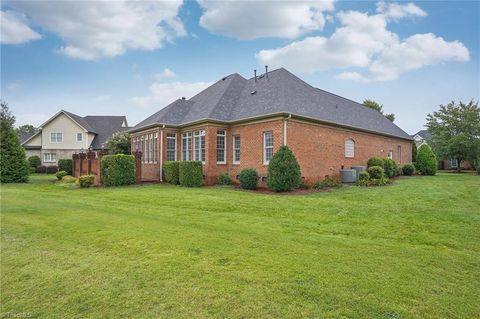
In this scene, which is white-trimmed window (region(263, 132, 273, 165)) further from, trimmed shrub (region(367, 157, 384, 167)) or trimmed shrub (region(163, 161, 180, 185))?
trimmed shrub (region(367, 157, 384, 167))

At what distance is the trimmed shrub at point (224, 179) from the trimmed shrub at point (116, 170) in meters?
5.75

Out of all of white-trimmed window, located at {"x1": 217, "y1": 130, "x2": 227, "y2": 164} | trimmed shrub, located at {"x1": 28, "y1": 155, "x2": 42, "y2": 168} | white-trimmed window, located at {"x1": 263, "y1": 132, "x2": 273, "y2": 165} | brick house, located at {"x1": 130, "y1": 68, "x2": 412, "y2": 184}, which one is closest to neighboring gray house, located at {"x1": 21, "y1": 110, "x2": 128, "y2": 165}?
trimmed shrub, located at {"x1": 28, "y1": 155, "x2": 42, "y2": 168}

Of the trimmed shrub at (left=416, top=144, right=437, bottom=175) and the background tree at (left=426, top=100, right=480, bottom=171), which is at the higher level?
the background tree at (left=426, top=100, right=480, bottom=171)

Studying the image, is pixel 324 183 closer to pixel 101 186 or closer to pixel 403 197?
pixel 403 197

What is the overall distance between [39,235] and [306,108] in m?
14.9

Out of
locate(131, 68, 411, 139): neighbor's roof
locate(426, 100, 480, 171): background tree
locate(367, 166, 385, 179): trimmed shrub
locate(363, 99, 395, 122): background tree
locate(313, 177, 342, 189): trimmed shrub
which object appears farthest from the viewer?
locate(363, 99, 395, 122): background tree

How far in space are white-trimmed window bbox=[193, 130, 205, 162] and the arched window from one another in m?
9.84

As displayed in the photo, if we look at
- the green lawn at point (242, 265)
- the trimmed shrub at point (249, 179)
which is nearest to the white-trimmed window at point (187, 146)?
the trimmed shrub at point (249, 179)

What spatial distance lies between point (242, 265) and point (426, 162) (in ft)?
102

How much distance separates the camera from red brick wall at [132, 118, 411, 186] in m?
16.9

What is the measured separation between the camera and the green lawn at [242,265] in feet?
11.3

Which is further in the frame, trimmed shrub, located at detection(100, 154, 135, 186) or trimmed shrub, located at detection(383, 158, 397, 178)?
trimmed shrub, located at detection(383, 158, 397, 178)

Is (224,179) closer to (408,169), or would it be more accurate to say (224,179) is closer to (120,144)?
(120,144)

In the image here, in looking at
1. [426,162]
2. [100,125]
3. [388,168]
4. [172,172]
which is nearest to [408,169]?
[426,162]
